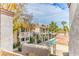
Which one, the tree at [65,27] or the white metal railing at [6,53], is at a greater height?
the tree at [65,27]

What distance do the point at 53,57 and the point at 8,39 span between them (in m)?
0.43

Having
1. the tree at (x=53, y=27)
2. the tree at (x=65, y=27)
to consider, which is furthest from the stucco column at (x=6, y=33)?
the tree at (x=65, y=27)

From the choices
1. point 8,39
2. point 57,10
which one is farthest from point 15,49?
point 57,10

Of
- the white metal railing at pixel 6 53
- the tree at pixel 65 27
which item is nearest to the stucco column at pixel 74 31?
the tree at pixel 65 27

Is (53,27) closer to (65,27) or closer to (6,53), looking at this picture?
(65,27)

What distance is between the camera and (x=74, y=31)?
4.49 feet

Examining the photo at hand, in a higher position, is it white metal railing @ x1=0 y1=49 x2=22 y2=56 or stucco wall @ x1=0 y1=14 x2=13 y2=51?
stucco wall @ x1=0 y1=14 x2=13 y2=51

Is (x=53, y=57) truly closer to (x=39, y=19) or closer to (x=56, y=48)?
(x=56, y=48)

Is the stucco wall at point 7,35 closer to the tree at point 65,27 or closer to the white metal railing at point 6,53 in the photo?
the white metal railing at point 6,53

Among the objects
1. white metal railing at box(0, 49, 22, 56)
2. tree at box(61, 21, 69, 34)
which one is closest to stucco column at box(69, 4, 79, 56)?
tree at box(61, 21, 69, 34)

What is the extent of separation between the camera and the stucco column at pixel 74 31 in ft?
4.48

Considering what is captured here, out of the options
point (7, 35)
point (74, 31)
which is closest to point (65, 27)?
point (74, 31)

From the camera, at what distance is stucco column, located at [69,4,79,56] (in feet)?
4.48

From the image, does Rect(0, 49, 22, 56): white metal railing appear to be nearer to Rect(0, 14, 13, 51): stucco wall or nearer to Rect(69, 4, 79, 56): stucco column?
Rect(0, 14, 13, 51): stucco wall
